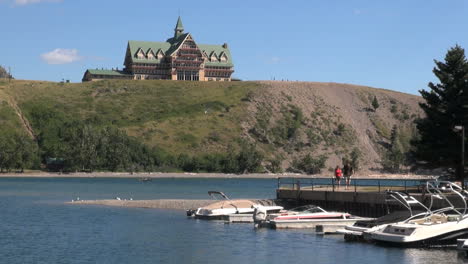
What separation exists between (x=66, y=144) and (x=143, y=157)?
18.3 m

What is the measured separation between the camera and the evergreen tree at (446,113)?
66.0 metres

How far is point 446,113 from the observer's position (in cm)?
6694

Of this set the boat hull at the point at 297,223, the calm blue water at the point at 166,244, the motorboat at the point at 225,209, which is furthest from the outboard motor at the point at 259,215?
the motorboat at the point at 225,209

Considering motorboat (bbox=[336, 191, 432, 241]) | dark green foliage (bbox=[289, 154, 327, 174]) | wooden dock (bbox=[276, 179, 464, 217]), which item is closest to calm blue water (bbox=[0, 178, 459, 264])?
motorboat (bbox=[336, 191, 432, 241])

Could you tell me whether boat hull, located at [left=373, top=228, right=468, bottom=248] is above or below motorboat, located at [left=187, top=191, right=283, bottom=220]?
below

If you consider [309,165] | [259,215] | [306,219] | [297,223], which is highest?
[309,165]

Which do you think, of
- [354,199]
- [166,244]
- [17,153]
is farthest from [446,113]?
[17,153]

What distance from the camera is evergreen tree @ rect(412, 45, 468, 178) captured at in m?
66.0

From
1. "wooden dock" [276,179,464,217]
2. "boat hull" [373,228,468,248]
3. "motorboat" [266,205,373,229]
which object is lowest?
"boat hull" [373,228,468,248]

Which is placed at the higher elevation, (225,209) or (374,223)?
(225,209)

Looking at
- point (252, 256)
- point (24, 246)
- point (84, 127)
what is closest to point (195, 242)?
point (252, 256)

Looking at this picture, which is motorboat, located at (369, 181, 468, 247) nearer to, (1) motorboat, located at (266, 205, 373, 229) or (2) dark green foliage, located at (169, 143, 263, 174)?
(1) motorboat, located at (266, 205, 373, 229)

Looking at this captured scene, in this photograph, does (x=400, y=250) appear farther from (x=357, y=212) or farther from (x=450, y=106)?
(x=450, y=106)

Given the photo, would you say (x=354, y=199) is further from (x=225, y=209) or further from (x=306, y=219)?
(x=225, y=209)
